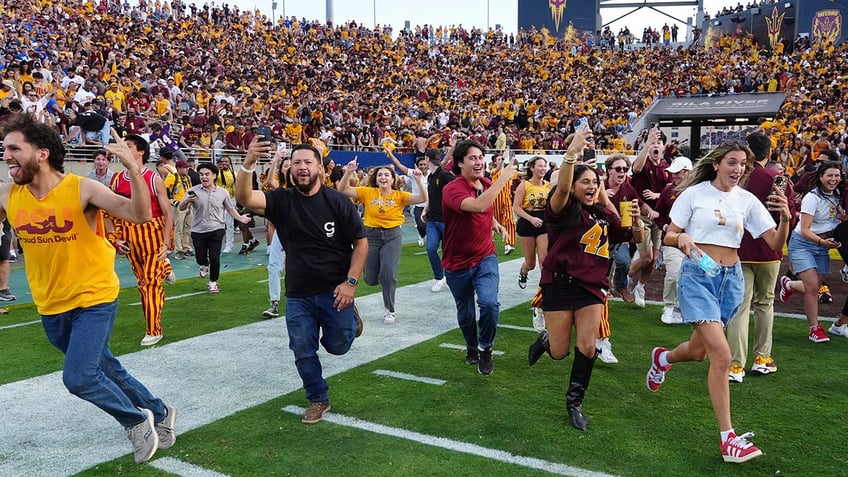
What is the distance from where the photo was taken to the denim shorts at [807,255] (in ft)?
22.7

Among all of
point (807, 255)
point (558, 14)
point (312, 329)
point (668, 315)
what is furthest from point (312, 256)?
point (558, 14)

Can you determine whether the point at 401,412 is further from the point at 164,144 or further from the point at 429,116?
the point at 429,116

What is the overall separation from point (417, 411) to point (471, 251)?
141 centimetres

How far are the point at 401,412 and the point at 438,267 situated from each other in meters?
4.44

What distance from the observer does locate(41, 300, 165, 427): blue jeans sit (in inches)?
151

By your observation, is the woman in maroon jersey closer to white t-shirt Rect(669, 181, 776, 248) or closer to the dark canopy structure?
white t-shirt Rect(669, 181, 776, 248)

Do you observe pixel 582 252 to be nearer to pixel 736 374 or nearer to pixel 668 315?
pixel 736 374

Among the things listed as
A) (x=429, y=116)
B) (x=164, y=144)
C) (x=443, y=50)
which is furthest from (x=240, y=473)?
(x=443, y=50)

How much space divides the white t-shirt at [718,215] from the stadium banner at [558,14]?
52269 millimetres

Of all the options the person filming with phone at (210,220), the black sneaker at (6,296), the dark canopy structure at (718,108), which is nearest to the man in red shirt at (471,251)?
the person filming with phone at (210,220)

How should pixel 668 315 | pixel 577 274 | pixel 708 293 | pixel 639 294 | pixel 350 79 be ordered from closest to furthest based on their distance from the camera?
1. pixel 708 293
2. pixel 577 274
3. pixel 668 315
4. pixel 639 294
5. pixel 350 79

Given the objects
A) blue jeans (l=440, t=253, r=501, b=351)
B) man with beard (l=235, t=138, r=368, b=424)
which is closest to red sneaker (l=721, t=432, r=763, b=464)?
blue jeans (l=440, t=253, r=501, b=351)

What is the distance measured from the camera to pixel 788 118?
29328 mm

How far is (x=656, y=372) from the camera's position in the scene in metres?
5.07
